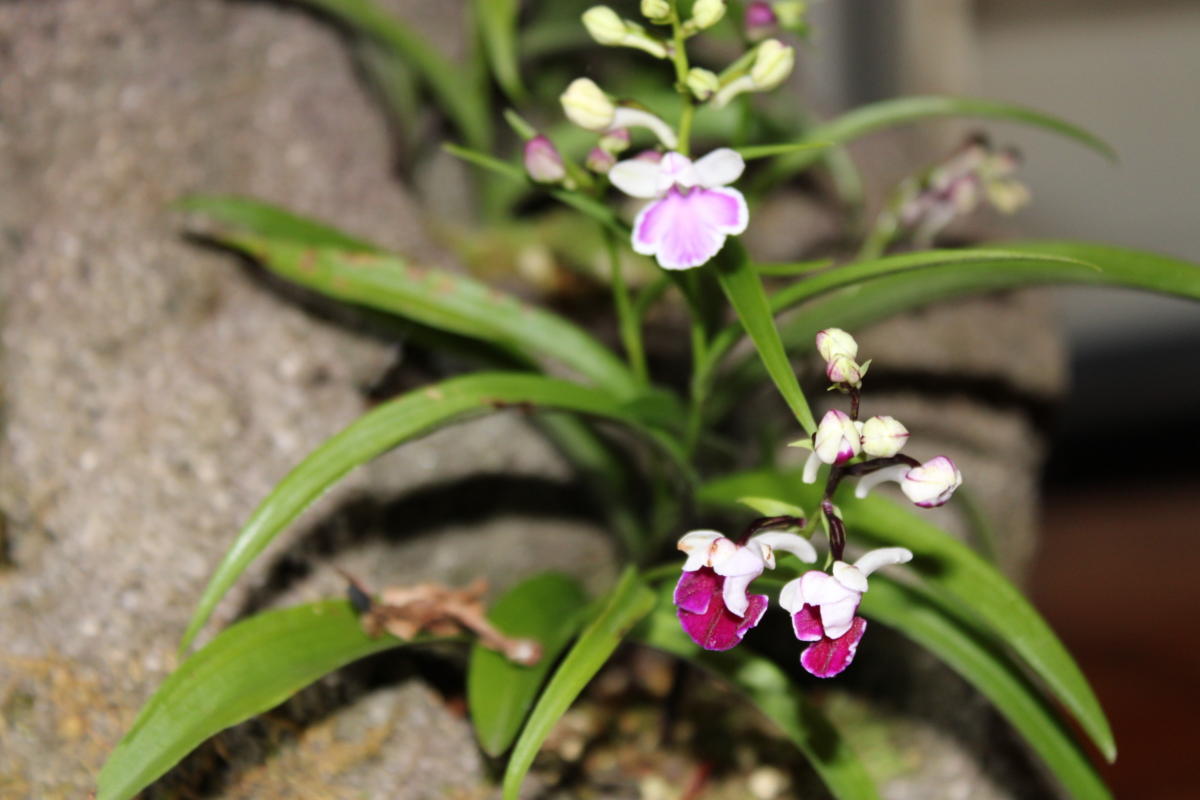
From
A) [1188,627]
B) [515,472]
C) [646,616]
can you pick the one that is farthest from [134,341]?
[1188,627]

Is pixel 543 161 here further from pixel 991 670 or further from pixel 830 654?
pixel 991 670

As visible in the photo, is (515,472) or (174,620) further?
(515,472)

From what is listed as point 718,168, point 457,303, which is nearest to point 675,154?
point 718,168

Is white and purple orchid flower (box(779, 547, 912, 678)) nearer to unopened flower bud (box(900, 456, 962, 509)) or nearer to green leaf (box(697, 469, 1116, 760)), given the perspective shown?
unopened flower bud (box(900, 456, 962, 509))

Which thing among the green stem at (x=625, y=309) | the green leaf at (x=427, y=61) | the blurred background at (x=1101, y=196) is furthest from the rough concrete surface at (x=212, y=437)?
the blurred background at (x=1101, y=196)

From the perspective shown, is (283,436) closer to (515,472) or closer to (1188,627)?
(515,472)

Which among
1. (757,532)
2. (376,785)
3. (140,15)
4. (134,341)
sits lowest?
(376,785)
